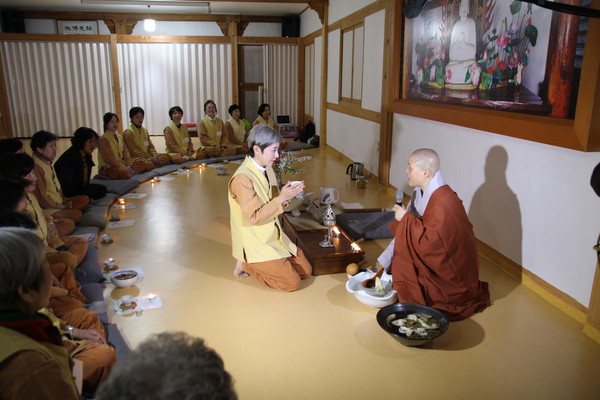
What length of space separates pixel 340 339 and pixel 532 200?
5.78 feet

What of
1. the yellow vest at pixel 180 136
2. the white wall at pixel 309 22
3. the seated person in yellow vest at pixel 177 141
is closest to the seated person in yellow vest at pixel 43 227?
the seated person in yellow vest at pixel 177 141

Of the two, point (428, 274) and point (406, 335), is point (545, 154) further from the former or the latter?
point (406, 335)

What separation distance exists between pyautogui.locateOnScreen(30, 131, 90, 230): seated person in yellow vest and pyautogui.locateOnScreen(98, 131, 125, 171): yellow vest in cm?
196

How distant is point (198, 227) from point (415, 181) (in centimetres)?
256

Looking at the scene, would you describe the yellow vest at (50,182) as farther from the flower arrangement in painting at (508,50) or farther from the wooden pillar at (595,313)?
the wooden pillar at (595,313)

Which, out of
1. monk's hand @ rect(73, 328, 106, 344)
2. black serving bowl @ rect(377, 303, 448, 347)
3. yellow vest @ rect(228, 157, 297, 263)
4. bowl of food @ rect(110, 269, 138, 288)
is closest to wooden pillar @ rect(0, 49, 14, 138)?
bowl of food @ rect(110, 269, 138, 288)

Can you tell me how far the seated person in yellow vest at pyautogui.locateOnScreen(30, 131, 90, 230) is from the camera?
4.34m

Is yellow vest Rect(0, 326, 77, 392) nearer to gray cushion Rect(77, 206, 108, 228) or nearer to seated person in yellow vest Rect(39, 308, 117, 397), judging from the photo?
seated person in yellow vest Rect(39, 308, 117, 397)

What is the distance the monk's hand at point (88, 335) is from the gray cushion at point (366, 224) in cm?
265

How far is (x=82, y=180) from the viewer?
17.8 feet

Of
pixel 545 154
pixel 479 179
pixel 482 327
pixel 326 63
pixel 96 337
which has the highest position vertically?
pixel 326 63

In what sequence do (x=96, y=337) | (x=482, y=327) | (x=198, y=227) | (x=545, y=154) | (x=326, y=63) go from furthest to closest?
1. (x=326, y=63)
2. (x=198, y=227)
3. (x=545, y=154)
4. (x=482, y=327)
5. (x=96, y=337)

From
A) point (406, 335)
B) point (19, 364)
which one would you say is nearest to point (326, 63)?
point (406, 335)

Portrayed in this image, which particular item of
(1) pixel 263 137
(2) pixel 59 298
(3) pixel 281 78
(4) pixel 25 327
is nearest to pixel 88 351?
(2) pixel 59 298
